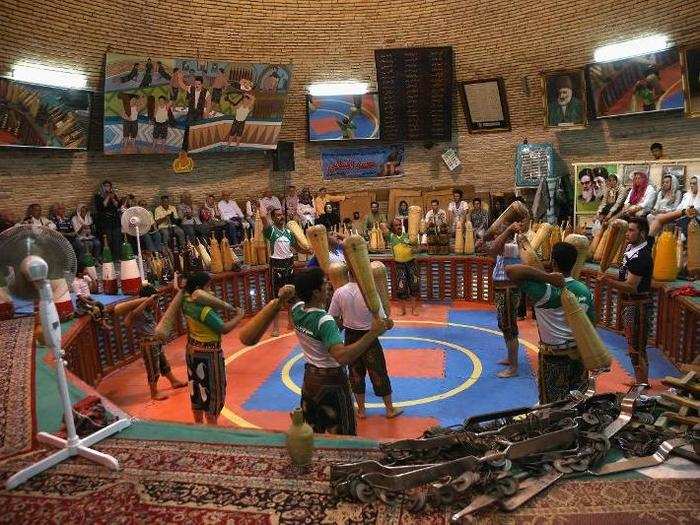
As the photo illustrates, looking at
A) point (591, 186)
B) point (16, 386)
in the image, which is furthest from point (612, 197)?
point (16, 386)

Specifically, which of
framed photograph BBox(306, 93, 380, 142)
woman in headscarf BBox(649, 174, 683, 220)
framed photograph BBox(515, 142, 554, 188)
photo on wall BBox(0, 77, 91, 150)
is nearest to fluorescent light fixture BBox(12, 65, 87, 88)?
photo on wall BBox(0, 77, 91, 150)

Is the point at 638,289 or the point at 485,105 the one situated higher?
the point at 485,105

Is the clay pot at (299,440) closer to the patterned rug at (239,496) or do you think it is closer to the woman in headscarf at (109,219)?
the patterned rug at (239,496)

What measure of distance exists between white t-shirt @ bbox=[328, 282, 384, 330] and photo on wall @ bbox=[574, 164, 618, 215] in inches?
345

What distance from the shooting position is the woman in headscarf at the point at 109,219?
11484 mm

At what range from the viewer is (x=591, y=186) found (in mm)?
11938

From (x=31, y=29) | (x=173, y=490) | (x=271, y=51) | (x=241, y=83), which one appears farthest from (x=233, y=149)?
(x=173, y=490)

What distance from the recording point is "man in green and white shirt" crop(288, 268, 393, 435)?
3590mm

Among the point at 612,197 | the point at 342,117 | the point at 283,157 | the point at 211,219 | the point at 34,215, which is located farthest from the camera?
the point at 283,157

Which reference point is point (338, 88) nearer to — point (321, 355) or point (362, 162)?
point (362, 162)

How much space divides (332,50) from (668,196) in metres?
8.63

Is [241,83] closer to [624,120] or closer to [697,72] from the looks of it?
[624,120]

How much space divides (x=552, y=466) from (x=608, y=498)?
288 mm

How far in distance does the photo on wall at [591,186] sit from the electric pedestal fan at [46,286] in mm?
11273
